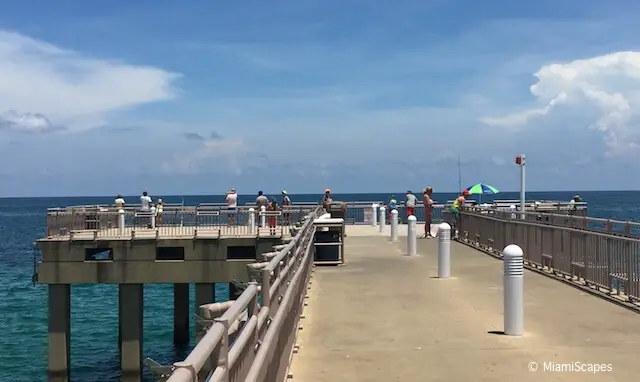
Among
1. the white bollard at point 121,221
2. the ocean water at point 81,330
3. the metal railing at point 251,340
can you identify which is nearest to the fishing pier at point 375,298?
the metal railing at point 251,340

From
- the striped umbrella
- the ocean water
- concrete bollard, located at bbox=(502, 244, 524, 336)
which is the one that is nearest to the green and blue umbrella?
the striped umbrella

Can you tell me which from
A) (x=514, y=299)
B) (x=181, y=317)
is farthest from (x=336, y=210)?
(x=514, y=299)

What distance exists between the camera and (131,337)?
2470 centimetres

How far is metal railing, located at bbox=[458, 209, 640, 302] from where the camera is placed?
12.2 metres

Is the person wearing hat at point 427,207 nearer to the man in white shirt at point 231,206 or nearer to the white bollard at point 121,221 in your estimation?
the man in white shirt at point 231,206

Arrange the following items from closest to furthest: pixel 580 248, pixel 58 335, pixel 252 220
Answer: pixel 580 248
pixel 58 335
pixel 252 220

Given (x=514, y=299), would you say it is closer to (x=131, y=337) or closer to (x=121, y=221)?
(x=131, y=337)

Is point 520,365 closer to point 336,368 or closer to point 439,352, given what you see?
point 439,352

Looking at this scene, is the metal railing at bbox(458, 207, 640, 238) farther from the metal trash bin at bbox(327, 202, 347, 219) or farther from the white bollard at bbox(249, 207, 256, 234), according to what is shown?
the white bollard at bbox(249, 207, 256, 234)

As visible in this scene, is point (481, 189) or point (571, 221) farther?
point (481, 189)

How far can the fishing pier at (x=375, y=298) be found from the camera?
22.7ft

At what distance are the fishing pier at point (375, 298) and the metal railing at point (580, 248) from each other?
0.04m

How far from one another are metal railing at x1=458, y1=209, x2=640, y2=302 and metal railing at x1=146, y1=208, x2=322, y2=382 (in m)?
6.06

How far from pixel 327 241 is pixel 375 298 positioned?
6.16 metres
